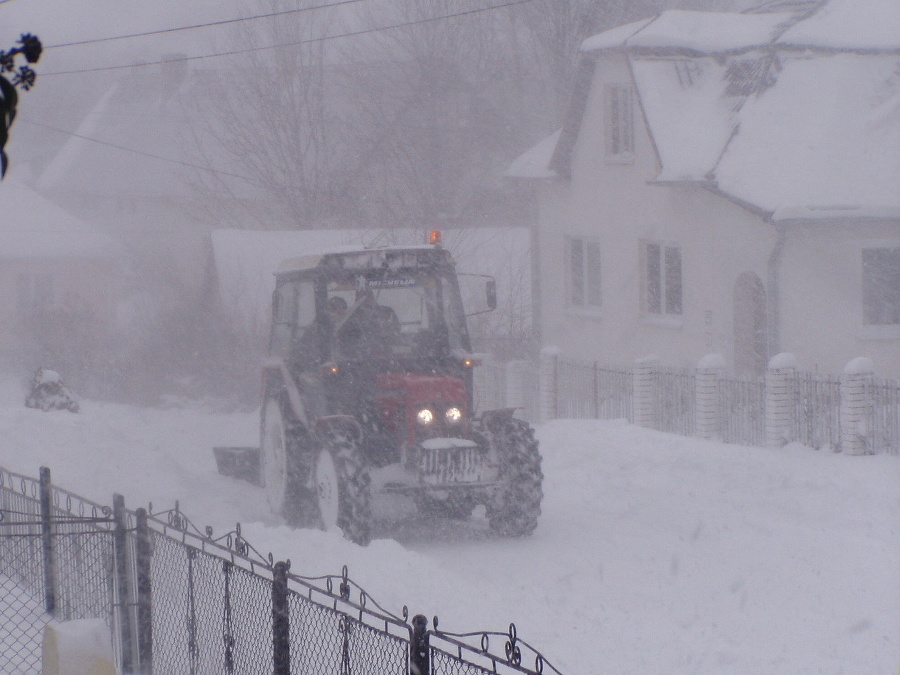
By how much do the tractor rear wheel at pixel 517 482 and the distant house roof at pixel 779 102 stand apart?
23.8 feet

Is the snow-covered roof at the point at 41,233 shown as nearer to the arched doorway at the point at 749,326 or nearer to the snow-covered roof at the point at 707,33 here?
the snow-covered roof at the point at 707,33

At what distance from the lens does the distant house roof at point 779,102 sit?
51.2 ft

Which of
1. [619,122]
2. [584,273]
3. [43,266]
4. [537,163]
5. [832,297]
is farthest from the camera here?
[43,266]

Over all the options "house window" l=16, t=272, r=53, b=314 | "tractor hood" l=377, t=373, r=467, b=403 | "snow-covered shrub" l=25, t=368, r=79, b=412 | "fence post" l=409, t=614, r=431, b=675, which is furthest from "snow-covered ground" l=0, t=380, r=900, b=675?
"house window" l=16, t=272, r=53, b=314

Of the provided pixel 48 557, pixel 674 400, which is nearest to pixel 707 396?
pixel 674 400

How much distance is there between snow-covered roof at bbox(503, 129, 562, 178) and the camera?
71.3 ft

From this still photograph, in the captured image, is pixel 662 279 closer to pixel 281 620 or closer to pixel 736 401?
pixel 736 401

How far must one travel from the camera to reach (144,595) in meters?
5.64

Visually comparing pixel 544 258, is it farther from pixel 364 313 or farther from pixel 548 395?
pixel 364 313

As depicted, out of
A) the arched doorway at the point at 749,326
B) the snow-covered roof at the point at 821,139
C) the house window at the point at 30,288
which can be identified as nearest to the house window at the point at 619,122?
the snow-covered roof at the point at 821,139

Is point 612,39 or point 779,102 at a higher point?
point 612,39

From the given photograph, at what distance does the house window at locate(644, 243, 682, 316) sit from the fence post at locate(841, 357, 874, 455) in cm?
702

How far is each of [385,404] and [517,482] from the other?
132cm

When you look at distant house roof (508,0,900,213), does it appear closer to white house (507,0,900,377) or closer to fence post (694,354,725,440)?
white house (507,0,900,377)
